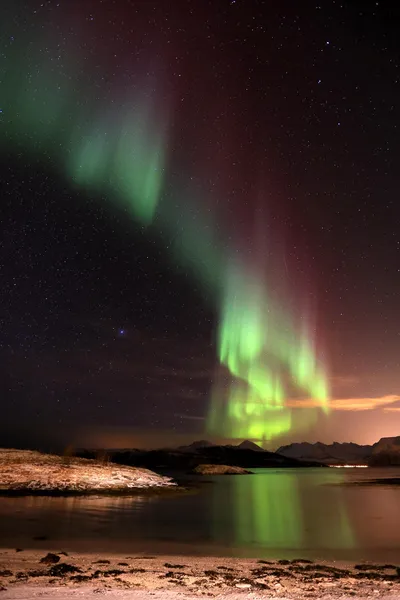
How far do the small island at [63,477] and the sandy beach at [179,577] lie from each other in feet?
112

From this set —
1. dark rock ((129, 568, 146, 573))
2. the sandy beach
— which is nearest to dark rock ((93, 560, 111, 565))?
the sandy beach

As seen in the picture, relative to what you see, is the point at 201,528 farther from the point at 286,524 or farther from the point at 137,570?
the point at 137,570

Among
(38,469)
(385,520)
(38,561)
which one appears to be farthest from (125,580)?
(38,469)

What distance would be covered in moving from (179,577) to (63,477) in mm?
43857

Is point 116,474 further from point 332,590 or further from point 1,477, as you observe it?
point 332,590

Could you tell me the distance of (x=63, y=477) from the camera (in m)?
54.5

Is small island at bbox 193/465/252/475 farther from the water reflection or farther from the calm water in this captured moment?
the calm water

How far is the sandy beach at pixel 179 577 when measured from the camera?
39.9 ft

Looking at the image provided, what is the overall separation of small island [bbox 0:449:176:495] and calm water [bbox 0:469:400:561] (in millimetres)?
7080

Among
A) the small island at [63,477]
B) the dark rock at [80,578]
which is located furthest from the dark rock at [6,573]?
the small island at [63,477]

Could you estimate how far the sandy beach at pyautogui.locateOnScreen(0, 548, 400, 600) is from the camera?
12.2 meters

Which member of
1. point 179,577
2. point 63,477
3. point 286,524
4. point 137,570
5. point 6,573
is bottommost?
point 286,524

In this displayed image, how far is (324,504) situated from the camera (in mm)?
51250

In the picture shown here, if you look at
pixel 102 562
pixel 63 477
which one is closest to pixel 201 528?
pixel 102 562
